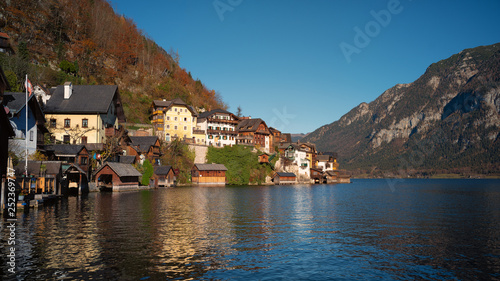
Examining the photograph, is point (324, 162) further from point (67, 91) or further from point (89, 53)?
point (67, 91)

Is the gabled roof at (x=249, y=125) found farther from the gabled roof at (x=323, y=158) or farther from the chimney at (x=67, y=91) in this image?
the chimney at (x=67, y=91)

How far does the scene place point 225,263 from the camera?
1888 cm

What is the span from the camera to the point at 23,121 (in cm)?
4888

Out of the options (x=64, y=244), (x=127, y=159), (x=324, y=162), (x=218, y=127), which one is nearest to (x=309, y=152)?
(x=324, y=162)

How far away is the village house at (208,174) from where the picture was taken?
345 feet

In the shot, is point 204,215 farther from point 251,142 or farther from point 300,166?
point 300,166

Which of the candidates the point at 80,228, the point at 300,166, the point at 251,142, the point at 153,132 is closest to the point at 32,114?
the point at 80,228

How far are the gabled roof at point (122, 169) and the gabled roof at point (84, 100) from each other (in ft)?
35.9

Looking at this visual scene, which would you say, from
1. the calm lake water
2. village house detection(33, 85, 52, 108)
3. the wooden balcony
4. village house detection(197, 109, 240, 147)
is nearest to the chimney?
village house detection(33, 85, 52, 108)

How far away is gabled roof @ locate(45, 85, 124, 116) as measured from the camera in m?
72.6

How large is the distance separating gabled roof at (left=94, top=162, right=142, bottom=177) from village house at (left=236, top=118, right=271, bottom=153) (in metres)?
56.0

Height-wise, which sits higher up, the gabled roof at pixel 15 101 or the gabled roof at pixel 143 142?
the gabled roof at pixel 15 101

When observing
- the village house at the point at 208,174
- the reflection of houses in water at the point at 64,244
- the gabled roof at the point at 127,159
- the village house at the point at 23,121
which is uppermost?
the village house at the point at 23,121

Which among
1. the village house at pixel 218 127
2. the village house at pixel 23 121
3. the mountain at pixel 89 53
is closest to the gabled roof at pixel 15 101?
the village house at pixel 23 121
